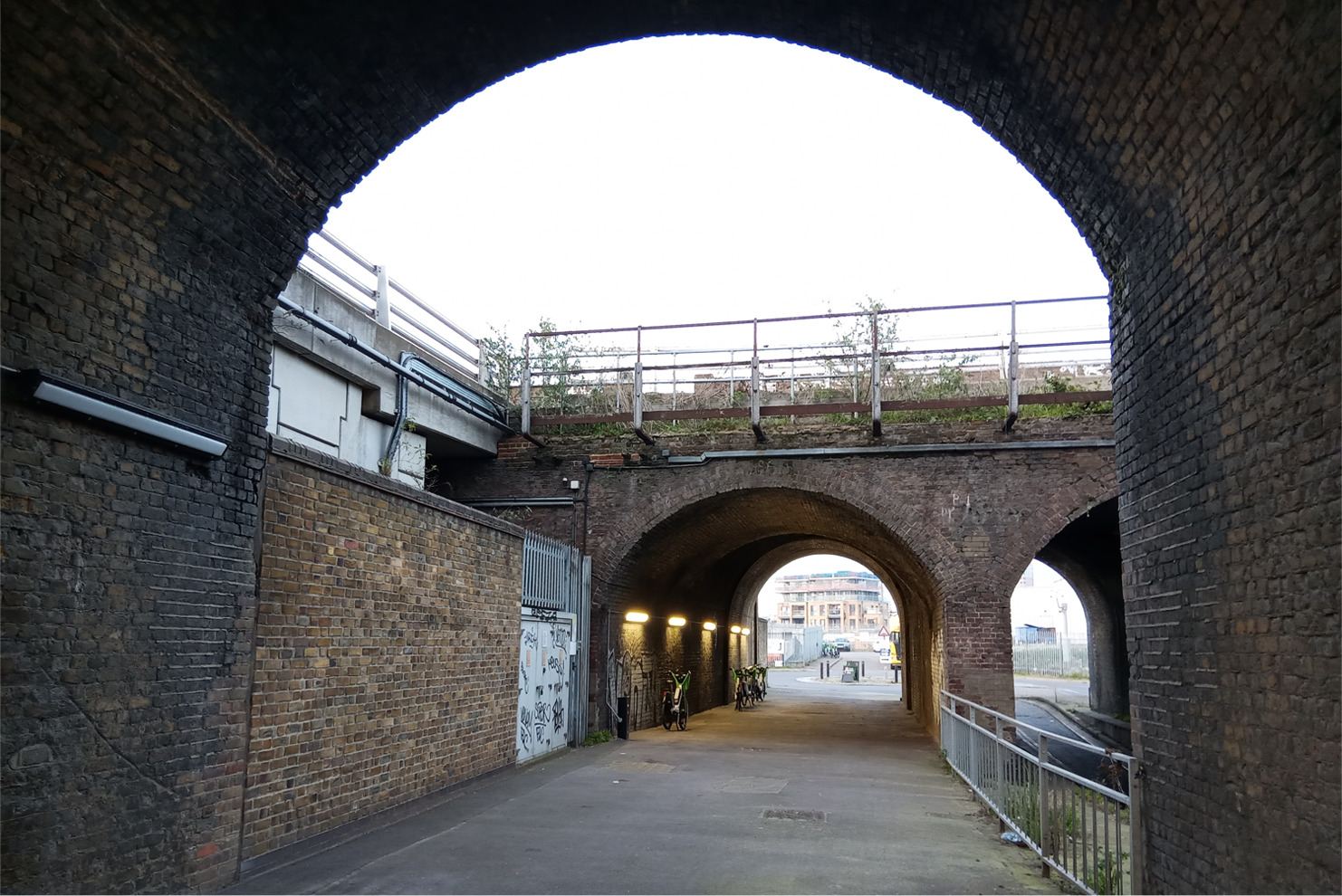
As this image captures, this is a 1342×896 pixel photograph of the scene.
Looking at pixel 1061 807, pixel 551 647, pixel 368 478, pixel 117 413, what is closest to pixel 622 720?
pixel 551 647

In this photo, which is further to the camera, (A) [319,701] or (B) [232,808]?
(A) [319,701]

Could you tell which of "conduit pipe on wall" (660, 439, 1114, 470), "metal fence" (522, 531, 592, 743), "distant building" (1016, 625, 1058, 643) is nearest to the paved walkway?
"metal fence" (522, 531, 592, 743)

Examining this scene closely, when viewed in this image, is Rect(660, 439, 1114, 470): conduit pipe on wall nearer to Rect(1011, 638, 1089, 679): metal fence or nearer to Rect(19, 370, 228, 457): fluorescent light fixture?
Rect(19, 370, 228, 457): fluorescent light fixture

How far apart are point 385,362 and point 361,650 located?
463 centimetres

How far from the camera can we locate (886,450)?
14.9m

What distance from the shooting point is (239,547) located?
654 centimetres

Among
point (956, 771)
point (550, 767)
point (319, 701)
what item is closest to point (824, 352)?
point (956, 771)

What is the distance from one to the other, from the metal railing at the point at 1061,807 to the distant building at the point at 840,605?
128995mm

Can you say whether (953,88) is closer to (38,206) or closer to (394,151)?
(394,151)

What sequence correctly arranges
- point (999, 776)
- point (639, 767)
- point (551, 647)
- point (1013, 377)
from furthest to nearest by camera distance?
point (1013, 377) → point (551, 647) → point (639, 767) → point (999, 776)

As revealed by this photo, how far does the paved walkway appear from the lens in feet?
21.5

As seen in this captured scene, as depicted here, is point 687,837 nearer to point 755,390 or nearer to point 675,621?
point 755,390

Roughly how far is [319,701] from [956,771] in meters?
8.08

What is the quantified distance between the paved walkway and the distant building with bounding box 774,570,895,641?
12656 centimetres
